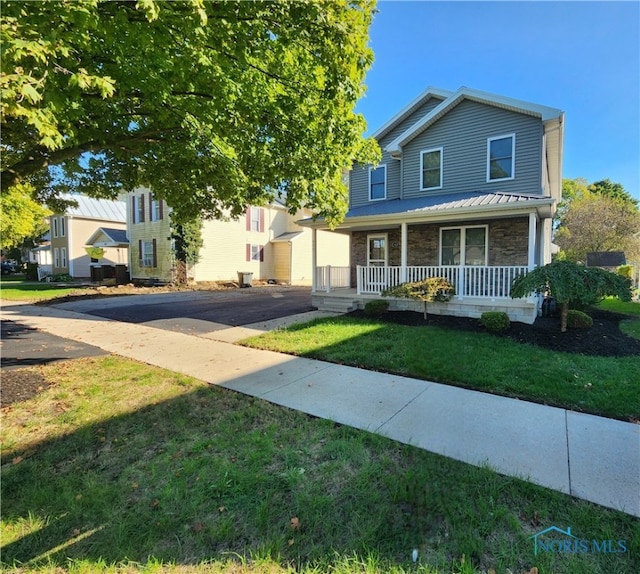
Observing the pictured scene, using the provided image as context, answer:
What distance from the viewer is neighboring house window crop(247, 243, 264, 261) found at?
25.2m

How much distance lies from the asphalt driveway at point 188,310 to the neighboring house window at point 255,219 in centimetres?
1023

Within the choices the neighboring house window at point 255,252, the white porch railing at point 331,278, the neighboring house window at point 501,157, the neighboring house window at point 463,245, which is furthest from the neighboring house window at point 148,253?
the neighboring house window at point 501,157

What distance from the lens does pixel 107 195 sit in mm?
8312

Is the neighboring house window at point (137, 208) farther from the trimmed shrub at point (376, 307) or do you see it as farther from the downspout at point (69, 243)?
the trimmed shrub at point (376, 307)

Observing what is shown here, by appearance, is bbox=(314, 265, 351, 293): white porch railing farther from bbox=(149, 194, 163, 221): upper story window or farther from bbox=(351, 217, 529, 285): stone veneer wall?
bbox=(149, 194, 163, 221): upper story window

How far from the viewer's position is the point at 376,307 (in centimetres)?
1019

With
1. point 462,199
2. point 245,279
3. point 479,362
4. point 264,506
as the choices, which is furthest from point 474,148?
point 245,279

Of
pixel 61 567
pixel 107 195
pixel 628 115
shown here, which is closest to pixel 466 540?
pixel 61 567

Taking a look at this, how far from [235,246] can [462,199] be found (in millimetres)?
17387

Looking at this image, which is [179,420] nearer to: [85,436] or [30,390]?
[85,436]

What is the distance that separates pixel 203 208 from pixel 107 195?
2.31m

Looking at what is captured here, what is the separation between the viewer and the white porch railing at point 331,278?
39.8 feet

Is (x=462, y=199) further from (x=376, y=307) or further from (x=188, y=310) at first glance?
(x=188, y=310)

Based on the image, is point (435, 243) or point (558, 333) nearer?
point (558, 333)
